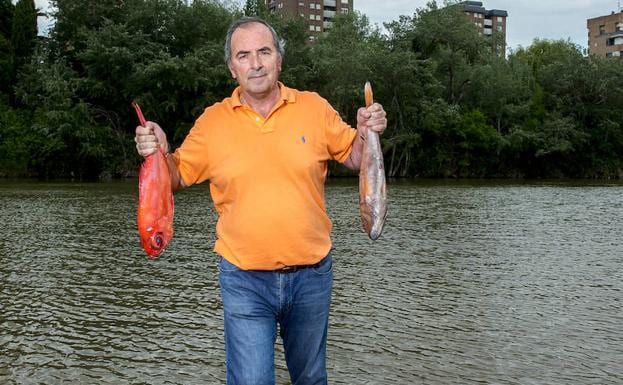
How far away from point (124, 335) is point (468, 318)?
377cm

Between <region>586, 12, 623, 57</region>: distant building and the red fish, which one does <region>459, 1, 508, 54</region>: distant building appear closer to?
<region>586, 12, 623, 57</region>: distant building

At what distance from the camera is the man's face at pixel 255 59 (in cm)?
366

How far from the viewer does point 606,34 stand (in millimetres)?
132625

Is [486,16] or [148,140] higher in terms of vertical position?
[486,16]

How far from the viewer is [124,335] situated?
7391 mm

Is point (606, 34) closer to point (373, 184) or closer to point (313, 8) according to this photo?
point (313, 8)

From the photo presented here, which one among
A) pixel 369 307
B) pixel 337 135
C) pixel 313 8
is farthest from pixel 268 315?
pixel 313 8

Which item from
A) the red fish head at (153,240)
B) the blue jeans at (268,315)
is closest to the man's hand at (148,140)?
the red fish head at (153,240)

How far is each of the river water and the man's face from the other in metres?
3.18

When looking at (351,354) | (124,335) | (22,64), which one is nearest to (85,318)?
(124,335)

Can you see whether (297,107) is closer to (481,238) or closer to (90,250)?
(90,250)

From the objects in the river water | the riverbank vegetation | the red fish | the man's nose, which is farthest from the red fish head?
the riverbank vegetation

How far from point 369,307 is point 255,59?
18.1 feet

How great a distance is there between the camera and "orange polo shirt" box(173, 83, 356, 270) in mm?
3561
